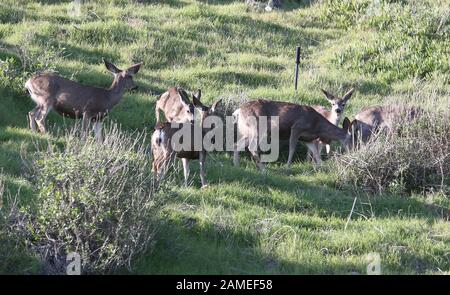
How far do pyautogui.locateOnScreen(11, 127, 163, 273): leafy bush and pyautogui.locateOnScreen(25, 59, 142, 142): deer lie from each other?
460 cm

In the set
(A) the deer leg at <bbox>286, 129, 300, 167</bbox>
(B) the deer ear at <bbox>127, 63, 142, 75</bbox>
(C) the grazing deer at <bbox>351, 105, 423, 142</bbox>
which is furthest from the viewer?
(B) the deer ear at <bbox>127, 63, 142, 75</bbox>

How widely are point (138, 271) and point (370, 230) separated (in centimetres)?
349

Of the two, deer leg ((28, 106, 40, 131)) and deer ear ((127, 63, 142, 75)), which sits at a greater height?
deer ear ((127, 63, 142, 75))

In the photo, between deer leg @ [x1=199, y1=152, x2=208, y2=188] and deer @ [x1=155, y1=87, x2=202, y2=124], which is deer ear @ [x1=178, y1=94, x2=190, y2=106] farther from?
deer leg @ [x1=199, y1=152, x2=208, y2=188]

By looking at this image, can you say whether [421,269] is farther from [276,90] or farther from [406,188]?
[276,90]

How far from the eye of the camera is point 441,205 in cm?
1390

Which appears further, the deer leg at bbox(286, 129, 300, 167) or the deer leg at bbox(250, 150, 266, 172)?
the deer leg at bbox(286, 129, 300, 167)

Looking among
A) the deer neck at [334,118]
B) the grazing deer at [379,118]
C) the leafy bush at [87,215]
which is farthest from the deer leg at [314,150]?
the leafy bush at [87,215]

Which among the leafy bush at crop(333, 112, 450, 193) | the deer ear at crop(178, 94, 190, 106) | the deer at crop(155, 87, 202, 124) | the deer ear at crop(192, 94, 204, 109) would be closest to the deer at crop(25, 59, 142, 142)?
the deer at crop(155, 87, 202, 124)

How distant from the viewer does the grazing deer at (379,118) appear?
16.1 metres

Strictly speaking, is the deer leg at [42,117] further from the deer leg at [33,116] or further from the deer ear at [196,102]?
the deer ear at [196,102]

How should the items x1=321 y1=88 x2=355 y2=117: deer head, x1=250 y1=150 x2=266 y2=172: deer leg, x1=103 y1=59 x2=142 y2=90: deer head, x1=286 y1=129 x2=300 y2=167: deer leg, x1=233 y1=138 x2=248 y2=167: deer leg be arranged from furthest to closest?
x1=321 y1=88 x2=355 y2=117: deer head, x1=103 y1=59 x2=142 y2=90: deer head, x1=286 y1=129 x2=300 y2=167: deer leg, x1=233 y1=138 x2=248 y2=167: deer leg, x1=250 y1=150 x2=266 y2=172: deer leg

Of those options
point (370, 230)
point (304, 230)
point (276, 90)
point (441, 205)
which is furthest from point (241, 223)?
point (276, 90)

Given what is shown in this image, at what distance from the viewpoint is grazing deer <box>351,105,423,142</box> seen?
16.1 m
